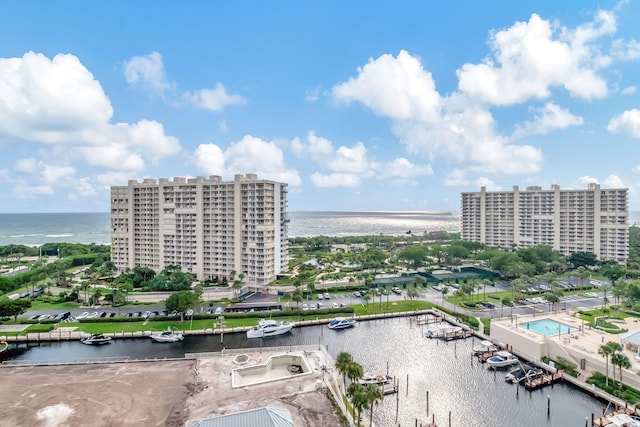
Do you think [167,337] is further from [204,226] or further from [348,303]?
[204,226]

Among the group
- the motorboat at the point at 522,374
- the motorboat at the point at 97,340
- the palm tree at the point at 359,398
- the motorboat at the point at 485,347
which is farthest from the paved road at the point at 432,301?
the palm tree at the point at 359,398

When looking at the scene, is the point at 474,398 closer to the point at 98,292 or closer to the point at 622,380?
the point at 622,380

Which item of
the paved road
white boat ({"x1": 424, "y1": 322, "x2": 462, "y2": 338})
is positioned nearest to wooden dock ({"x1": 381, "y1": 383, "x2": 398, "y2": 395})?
white boat ({"x1": 424, "y1": 322, "x2": 462, "y2": 338})

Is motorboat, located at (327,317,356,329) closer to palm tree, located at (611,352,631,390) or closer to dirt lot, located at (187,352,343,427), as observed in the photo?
dirt lot, located at (187,352,343,427)

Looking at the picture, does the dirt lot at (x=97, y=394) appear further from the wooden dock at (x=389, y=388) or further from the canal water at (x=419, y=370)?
the wooden dock at (x=389, y=388)

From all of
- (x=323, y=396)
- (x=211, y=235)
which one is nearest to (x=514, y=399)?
(x=323, y=396)
